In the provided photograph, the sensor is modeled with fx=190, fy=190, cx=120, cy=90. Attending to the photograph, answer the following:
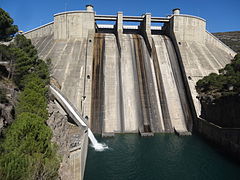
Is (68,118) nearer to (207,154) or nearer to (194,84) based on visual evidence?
(207,154)

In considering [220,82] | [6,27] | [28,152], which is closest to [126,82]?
[220,82]

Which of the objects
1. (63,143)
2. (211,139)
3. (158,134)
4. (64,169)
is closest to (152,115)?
(158,134)

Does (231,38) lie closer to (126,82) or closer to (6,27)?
(126,82)

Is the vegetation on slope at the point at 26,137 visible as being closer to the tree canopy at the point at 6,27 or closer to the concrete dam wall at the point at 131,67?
the tree canopy at the point at 6,27

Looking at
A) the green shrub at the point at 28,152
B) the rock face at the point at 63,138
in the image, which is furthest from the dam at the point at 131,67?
the green shrub at the point at 28,152

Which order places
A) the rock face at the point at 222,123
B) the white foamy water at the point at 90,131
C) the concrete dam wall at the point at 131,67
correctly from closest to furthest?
the rock face at the point at 222,123 < the white foamy water at the point at 90,131 < the concrete dam wall at the point at 131,67

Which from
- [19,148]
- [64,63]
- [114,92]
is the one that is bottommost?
[19,148]
